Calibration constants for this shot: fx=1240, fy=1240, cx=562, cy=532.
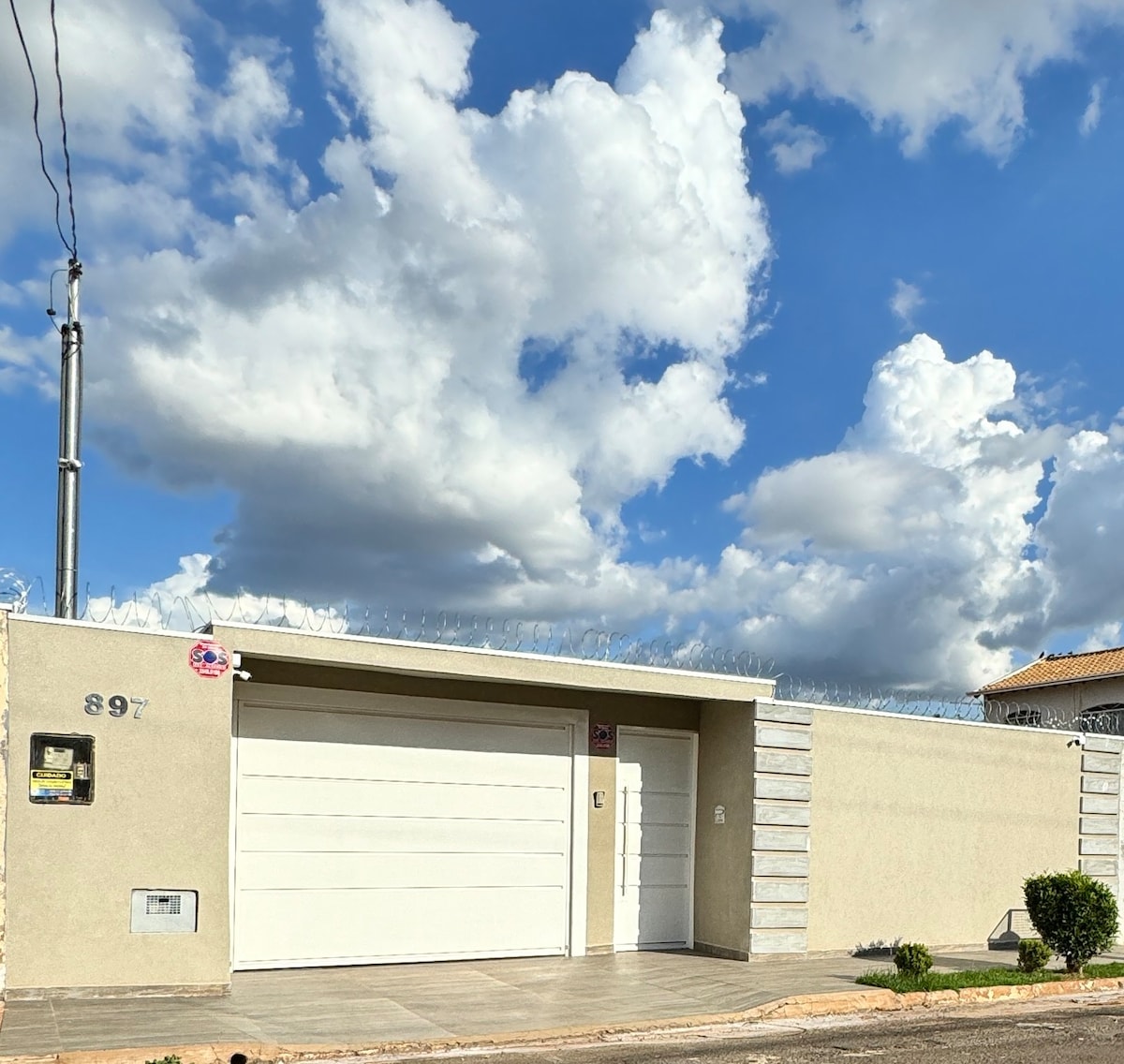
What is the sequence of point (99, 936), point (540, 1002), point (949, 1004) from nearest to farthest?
point (99, 936), point (540, 1002), point (949, 1004)

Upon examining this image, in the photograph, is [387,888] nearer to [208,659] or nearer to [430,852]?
[430,852]

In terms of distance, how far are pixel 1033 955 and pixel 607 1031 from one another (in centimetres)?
564

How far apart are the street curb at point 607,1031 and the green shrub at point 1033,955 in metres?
0.30

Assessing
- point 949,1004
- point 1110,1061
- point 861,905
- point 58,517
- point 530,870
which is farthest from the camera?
point 861,905

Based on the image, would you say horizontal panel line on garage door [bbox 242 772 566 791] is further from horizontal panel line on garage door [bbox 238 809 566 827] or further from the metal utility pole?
the metal utility pole

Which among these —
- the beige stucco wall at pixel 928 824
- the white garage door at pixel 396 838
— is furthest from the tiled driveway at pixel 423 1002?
the beige stucco wall at pixel 928 824

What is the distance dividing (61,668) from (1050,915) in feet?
34.9

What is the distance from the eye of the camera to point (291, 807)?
12688 mm

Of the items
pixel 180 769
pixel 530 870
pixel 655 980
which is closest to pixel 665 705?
pixel 530 870

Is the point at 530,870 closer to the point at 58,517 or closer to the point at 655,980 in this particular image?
the point at 655,980

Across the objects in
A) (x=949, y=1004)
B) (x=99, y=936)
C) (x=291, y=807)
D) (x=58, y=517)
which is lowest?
(x=949, y=1004)

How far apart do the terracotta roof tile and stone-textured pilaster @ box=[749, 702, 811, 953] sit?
14.8 m

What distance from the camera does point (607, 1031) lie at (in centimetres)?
1021

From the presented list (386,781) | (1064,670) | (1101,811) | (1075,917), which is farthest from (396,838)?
(1064,670)
